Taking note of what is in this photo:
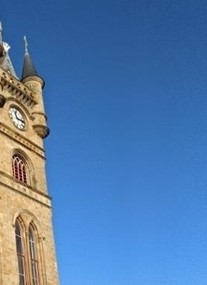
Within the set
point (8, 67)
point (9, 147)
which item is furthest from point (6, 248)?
point (8, 67)

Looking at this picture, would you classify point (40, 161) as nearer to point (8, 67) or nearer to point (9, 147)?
point (9, 147)

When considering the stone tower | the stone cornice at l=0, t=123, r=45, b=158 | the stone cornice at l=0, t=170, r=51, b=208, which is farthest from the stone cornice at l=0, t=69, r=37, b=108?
the stone cornice at l=0, t=170, r=51, b=208

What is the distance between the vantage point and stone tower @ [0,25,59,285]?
3219cm

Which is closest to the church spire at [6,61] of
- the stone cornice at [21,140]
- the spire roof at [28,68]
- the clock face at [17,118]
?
the spire roof at [28,68]

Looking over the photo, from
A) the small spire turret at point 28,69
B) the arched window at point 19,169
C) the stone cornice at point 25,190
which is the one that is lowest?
the stone cornice at point 25,190

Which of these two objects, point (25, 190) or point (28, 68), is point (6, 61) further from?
→ point (25, 190)

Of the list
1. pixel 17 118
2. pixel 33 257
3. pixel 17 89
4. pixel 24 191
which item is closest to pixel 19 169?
pixel 24 191

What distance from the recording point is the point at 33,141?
129 feet

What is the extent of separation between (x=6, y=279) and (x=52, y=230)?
21.7ft

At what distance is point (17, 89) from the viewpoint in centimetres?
3988

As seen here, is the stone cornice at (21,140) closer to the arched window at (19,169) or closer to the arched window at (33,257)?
the arched window at (19,169)

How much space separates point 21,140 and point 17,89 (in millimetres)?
4296

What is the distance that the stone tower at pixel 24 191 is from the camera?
106 feet

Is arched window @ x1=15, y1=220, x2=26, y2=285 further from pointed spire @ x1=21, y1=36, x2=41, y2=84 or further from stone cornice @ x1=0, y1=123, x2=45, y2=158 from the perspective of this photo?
pointed spire @ x1=21, y1=36, x2=41, y2=84
